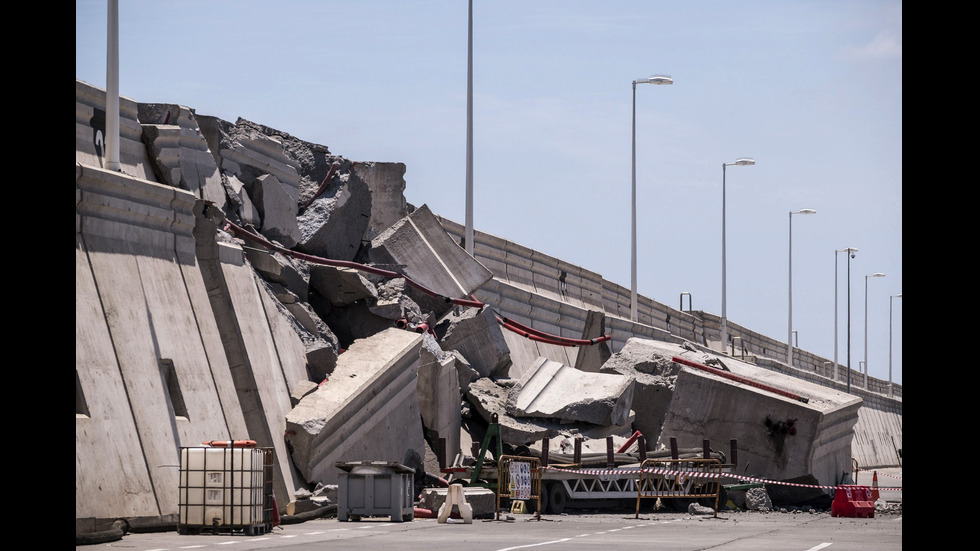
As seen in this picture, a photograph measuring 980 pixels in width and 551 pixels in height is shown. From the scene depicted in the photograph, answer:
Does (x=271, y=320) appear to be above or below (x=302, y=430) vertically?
above

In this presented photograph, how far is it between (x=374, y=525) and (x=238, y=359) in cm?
344

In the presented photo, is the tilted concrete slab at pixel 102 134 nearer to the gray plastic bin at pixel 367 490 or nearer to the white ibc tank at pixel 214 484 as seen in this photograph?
the white ibc tank at pixel 214 484

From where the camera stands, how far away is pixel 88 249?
1622cm

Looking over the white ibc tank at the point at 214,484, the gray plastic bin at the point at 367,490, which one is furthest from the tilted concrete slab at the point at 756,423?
the white ibc tank at the point at 214,484

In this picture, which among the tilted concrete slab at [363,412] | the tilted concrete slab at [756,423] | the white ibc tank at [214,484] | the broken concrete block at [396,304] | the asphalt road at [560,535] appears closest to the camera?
the asphalt road at [560,535]

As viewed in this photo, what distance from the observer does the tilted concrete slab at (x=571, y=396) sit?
26016mm

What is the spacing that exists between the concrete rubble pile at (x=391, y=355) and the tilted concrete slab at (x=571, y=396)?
0.14 feet

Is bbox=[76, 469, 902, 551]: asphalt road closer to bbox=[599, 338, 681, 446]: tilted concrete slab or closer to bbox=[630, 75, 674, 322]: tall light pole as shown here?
bbox=[599, 338, 681, 446]: tilted concrete slab

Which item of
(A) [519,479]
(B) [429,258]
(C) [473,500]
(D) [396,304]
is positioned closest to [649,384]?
(B) [429,258]

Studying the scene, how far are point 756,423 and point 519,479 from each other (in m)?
7.74

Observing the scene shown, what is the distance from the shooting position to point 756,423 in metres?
27.1
